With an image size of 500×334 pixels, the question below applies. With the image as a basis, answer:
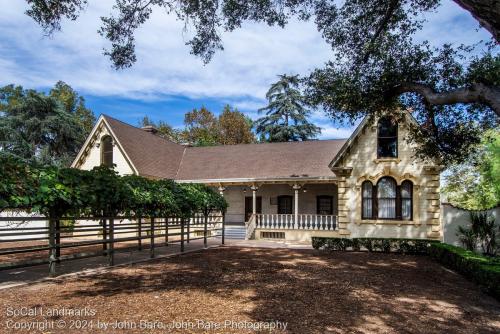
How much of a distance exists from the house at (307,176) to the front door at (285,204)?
0.07 meters

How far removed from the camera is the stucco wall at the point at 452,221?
18.5 m

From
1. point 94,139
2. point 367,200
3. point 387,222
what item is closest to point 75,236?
point 94,139

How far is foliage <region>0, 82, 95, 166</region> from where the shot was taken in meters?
34.0

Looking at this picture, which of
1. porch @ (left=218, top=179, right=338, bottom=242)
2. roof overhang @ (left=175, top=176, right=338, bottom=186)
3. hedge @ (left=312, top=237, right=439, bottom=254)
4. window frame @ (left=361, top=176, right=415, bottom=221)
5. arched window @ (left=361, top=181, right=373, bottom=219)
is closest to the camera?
hedge @ (left=312, top=237, right=439, bottom=254)

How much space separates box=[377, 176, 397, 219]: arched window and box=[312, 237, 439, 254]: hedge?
213 centimetres

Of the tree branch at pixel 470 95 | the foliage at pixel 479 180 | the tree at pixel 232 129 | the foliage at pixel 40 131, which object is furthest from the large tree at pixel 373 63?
the tree at pixel 232 129

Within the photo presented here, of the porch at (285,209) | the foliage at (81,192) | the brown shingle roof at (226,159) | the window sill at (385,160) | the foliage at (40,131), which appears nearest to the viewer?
the foliage at (81,192)

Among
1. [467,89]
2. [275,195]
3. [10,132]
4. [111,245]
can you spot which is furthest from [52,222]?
[10,132]

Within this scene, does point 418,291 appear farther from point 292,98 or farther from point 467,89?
point 292,98

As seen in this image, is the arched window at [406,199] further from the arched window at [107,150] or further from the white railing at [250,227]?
the arched window at [107,150]

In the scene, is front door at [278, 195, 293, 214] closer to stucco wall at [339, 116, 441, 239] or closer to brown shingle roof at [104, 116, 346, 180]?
brown shingle roof at [104, 116, 346, 180]

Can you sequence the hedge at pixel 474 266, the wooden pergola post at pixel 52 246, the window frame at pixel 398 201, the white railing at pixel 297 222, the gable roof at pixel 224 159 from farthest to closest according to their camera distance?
the gable roof at pixel 224 159 < the white railing at pixel 297 222 < the window frame at pixel 398 201 < the wooden pergola post at pixel 52 246 < the hedge at pixel 474 266

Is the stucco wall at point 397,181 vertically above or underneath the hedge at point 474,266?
above

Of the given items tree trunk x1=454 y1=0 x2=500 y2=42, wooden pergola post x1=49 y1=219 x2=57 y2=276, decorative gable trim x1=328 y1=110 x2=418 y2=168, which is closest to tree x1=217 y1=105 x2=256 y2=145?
decorative gable trim x1=328 y1=110 x2=418 y2=168
